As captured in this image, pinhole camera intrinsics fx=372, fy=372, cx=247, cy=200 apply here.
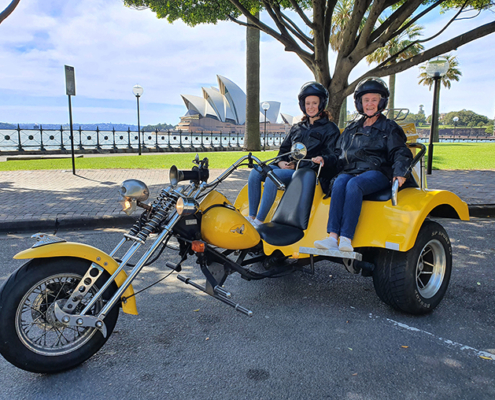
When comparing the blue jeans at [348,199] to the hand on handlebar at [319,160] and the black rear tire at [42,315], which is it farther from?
the black rear tire at [42,315]

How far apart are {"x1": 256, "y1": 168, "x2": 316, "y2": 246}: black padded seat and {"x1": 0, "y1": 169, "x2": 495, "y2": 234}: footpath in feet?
11.6

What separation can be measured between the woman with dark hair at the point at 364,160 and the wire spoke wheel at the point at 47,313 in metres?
1.72

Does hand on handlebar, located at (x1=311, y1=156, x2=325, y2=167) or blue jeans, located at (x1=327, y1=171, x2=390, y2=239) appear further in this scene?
hand on handlebar, located at (x1=311, y1=156, x2=325, y2=167)

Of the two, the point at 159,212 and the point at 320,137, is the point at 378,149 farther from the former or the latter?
the point at 159,212

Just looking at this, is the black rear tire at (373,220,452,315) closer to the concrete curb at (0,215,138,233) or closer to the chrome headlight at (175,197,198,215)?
the chrome headlight at (175,197,198,215)

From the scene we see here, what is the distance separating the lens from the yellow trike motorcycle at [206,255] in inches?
87.4

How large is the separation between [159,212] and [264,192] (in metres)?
1.38

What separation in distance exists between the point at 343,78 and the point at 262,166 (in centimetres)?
732

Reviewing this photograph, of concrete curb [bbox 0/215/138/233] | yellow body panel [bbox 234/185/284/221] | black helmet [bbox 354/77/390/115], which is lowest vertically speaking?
concrete curb [bbox 0/215/138/233]

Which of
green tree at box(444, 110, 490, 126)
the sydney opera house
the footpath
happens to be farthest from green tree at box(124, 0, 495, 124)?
green tree at box(444, 110, 490, 126)

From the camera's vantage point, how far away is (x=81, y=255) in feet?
7.43

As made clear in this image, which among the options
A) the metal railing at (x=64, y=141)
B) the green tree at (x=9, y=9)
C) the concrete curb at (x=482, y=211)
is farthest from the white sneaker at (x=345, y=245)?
the metal railing at (x=64, y=141)

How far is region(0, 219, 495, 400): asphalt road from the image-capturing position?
7.13 feet

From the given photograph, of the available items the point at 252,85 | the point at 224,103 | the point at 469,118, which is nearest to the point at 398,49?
the point at 252,85
